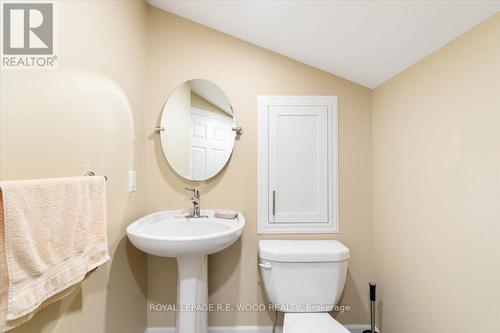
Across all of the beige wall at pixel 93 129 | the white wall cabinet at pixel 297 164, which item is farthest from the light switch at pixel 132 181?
the white wall cabinet at pixel 297 164

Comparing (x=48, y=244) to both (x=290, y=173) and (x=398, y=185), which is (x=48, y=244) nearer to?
(x=290, y=173)

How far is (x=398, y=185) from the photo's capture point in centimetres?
142

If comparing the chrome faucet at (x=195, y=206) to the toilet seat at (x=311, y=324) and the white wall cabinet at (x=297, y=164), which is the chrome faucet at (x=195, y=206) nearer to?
the white wall cabinet at (x=297, y=164)

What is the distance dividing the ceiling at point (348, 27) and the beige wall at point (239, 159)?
0.34 feet

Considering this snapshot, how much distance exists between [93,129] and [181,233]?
0.79m

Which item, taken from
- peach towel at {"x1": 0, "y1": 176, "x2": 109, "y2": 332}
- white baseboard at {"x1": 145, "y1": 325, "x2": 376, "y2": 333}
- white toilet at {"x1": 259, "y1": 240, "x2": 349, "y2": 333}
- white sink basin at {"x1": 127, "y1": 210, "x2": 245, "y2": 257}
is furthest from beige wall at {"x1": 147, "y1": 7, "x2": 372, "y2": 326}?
peach towel at {"x1": 0, "y1": 176, "x2": 109, "y2": 332}

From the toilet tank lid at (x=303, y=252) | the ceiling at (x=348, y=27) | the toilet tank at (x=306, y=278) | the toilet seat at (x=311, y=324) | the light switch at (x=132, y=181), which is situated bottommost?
the toilet seat at (x=311, y=324)

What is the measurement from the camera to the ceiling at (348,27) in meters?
0.98

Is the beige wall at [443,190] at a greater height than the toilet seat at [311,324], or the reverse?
the beige wall at [443,190]

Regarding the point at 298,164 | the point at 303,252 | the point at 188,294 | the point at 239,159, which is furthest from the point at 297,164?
the point at 188,294

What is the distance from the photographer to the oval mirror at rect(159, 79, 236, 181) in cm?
166

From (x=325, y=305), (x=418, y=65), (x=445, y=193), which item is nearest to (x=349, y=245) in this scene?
(x=325, y=305)

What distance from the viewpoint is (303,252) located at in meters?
1.43

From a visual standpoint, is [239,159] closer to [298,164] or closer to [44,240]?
[298,164]
